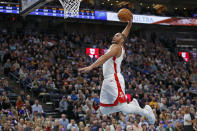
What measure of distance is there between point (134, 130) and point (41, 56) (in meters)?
7.72

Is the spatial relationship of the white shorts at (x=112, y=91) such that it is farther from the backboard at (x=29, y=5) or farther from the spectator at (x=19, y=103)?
the spectator at (x=19, y=103)

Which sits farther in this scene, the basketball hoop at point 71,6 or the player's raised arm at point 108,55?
the basketball hoop at point 71,6

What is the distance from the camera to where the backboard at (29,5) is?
28.2ft

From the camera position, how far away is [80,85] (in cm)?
1595

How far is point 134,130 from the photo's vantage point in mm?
12414

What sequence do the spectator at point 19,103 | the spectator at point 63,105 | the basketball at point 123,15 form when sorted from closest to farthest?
the basketball at point 123,15
the spectator at point 19,103
the spectator at point 63,105

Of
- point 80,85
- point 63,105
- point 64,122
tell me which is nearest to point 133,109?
point 64,122

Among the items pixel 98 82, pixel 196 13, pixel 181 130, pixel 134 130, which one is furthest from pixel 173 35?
pixel 134 130

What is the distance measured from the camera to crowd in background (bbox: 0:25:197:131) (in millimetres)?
12836

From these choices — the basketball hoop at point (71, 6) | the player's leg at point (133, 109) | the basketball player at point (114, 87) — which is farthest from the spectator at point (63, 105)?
the basketball player at point (114, 87)

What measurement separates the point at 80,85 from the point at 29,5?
744 centimetres

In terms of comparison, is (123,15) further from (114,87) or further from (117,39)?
(114,87)

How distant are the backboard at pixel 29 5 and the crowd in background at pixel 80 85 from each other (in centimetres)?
390

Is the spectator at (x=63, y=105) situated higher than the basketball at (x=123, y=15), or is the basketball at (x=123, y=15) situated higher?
the basketball at (x=123, y=15)
